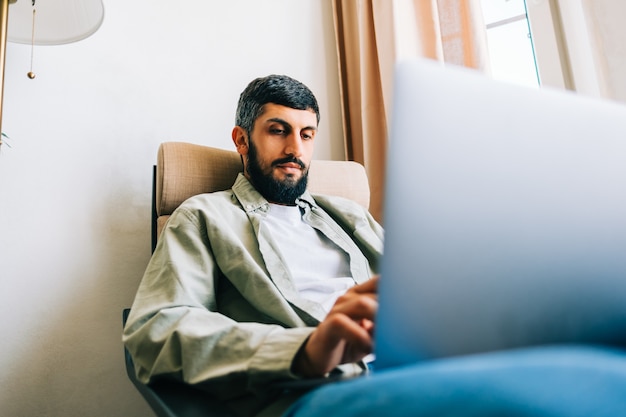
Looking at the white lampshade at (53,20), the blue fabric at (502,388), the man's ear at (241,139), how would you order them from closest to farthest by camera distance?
the blue fabric at (502,388) < the white lampshade at (53,20) < the man's ear at (241,139)

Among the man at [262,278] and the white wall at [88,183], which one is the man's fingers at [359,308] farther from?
the white wall at [88,183]

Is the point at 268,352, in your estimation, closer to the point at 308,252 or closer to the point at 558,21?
the point at 308,252

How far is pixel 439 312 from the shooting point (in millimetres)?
281

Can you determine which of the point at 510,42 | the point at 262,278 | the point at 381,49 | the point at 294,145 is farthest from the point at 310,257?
the point at 510,42

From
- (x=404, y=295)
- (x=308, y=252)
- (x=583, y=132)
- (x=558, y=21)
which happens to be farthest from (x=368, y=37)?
(x=404, y=295)

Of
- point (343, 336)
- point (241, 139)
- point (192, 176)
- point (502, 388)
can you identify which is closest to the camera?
point (502, 388)

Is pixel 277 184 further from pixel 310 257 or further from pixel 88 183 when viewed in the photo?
pixel 88 183

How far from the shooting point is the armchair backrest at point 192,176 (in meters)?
1.01

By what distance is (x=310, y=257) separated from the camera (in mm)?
931

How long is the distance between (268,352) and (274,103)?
76 centimetres

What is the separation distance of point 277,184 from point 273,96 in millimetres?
235

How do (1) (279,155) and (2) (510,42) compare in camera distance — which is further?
(2) (510,42)

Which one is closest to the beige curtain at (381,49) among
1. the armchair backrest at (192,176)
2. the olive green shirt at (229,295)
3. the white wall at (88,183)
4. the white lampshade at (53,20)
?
the armchair backrest at (192,176)

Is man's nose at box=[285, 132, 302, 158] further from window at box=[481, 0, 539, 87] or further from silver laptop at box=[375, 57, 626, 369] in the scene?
window at box=[481, 0, 539, 87]
